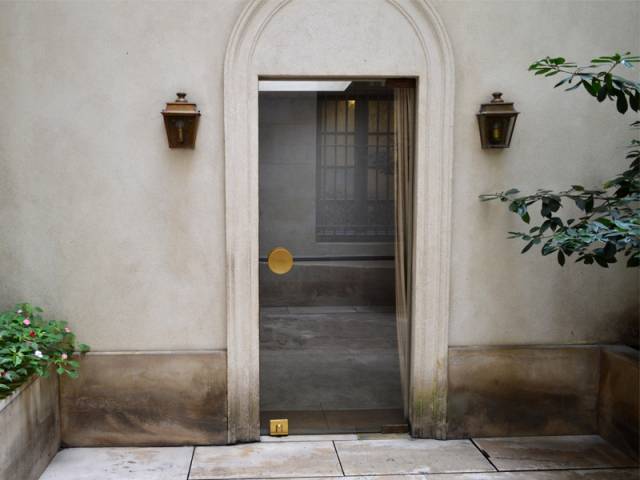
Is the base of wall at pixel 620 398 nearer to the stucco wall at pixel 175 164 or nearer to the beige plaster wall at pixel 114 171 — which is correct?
the stucco wall at pixel 175 164

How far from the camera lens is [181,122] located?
159 inches

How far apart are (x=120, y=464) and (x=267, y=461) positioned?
0.93 meters

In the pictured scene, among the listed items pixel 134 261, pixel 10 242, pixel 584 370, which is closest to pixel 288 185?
pixel 134 261

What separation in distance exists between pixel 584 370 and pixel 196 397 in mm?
2769

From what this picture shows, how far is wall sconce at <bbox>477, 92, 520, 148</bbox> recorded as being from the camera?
4.16m

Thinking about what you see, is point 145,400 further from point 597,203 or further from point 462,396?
point 597,203

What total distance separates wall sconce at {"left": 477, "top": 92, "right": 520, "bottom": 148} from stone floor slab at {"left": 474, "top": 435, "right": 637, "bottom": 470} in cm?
207

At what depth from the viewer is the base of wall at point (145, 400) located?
423 centimetres

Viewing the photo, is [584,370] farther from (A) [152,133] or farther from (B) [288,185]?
(A) [152,133]

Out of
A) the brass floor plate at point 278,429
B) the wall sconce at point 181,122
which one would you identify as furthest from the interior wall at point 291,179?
the brass floor plate at point 278,429

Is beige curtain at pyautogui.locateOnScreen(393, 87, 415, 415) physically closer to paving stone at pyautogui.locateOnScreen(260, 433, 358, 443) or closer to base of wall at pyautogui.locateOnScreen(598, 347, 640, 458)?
paving stone at pyautogui.locateOnScreen(260, 433, 358, 443)

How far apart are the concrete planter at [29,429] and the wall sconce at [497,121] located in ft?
10.8

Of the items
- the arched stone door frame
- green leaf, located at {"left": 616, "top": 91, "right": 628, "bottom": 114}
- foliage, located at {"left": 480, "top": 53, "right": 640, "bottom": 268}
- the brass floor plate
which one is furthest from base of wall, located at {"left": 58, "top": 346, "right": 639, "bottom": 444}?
green leaf, located at {"left": 616, "top": 91, "right": 628, "bottom": 114}

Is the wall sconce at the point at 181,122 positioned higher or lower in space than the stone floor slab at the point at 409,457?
higher
